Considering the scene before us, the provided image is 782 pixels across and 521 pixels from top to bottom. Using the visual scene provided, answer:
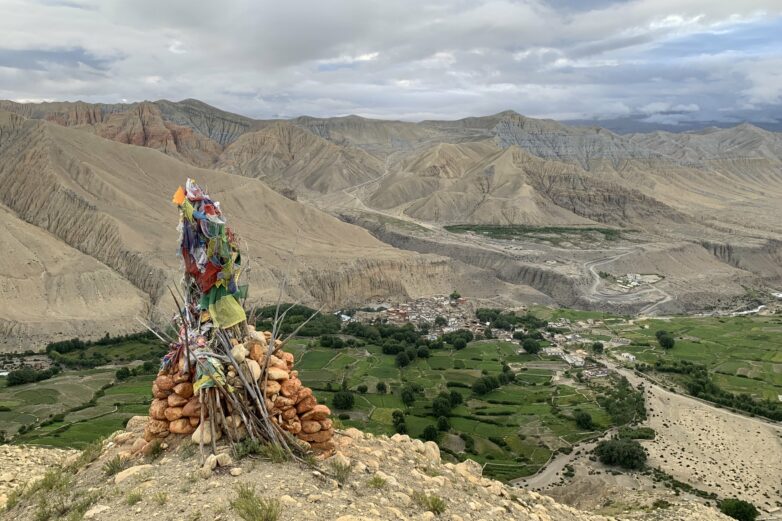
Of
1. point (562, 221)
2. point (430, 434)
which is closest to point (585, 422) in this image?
point (430, 434)

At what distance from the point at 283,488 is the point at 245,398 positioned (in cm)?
212

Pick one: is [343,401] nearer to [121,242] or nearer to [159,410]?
[159,410]

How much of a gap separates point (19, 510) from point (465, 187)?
16404 centimetres

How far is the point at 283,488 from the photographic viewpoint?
9.41 metres

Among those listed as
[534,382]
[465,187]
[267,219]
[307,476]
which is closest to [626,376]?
[534,382]

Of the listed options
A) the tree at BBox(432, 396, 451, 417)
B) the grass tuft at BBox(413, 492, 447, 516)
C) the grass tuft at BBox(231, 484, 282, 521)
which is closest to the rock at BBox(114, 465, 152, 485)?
the grass tuft at BBox(231, 484, 282, 521)

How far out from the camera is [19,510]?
1059 cm

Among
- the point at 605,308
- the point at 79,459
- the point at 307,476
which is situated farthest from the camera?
the point at 605,308

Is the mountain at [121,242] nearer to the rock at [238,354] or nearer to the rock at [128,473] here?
the rock at [238,354]

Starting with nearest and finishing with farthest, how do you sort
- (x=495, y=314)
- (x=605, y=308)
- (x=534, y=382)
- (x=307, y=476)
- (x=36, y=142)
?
(x=307, y=476) → (x=534, y=382) → (x=495, y=314) → (x=605, y=308) → (x=36, y=142)

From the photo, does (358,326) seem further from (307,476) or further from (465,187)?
(465,187)

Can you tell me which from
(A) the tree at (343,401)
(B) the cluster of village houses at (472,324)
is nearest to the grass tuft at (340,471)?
(A) the tree at (343,401)

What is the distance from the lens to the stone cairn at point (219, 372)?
10617mm

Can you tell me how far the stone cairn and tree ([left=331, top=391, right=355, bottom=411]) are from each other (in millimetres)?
33149
